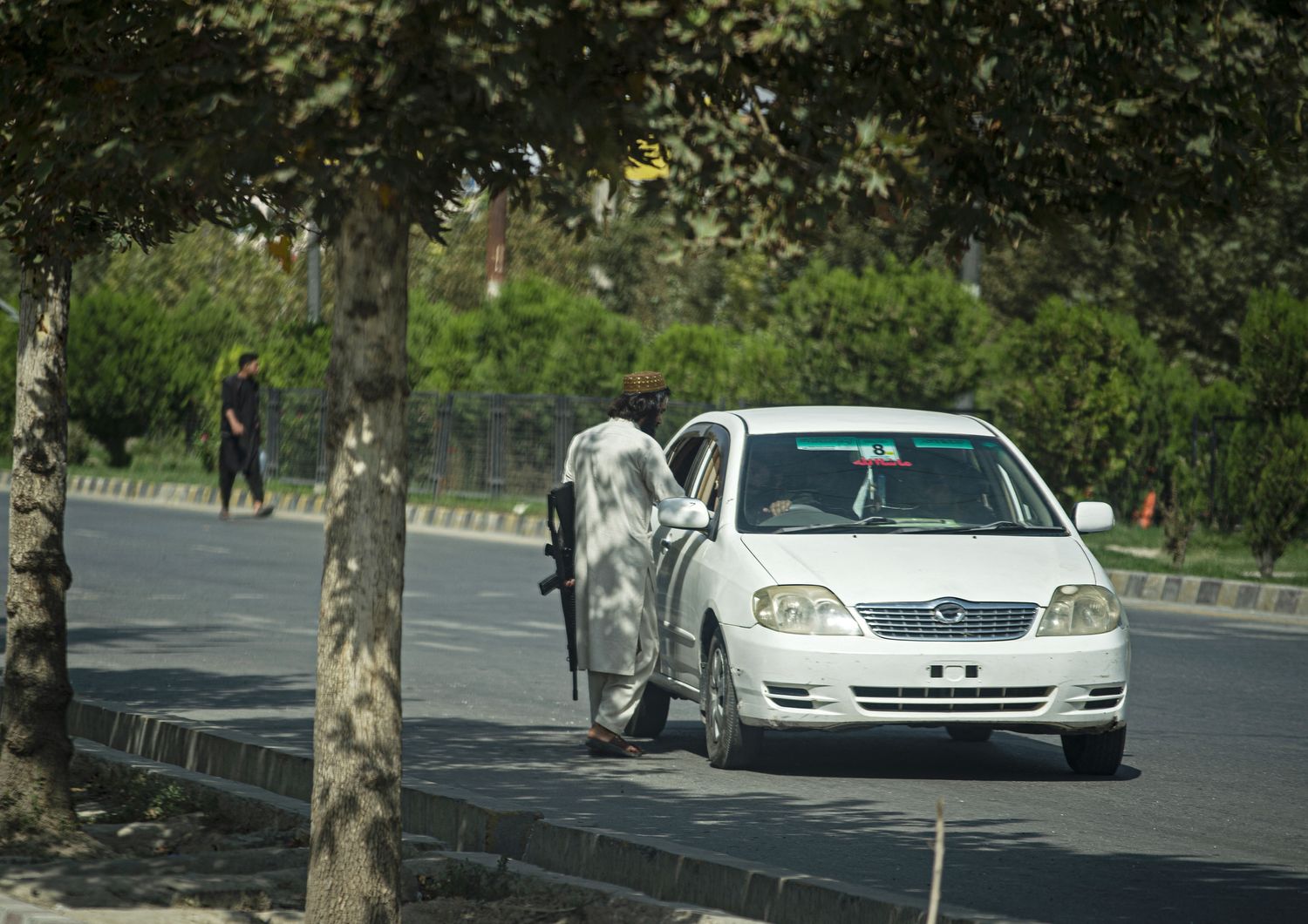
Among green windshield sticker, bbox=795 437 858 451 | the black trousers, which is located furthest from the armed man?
the black trousers

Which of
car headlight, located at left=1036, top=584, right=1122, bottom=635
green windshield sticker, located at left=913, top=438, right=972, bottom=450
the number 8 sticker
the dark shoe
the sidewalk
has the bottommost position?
the dark shoe

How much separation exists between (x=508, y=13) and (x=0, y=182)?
2.42m

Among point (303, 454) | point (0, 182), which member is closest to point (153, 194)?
point (0, 182)

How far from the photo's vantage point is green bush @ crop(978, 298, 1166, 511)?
89.0ft

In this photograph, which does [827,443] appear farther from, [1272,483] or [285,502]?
[285,502]

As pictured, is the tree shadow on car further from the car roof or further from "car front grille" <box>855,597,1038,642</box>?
the car roof

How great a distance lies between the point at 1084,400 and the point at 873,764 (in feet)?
60.2

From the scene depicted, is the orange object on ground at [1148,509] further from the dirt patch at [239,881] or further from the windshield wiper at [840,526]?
the dirt patch at [239,881]

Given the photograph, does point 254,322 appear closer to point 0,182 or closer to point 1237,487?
point 1237,487

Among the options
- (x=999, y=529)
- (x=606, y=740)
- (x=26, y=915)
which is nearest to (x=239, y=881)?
(x=26, y=915)

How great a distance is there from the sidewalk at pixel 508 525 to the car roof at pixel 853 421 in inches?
347

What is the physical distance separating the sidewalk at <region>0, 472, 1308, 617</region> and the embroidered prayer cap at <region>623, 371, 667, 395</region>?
10034mm

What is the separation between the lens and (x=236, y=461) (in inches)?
1053

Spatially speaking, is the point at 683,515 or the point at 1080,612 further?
the point at 683,515
